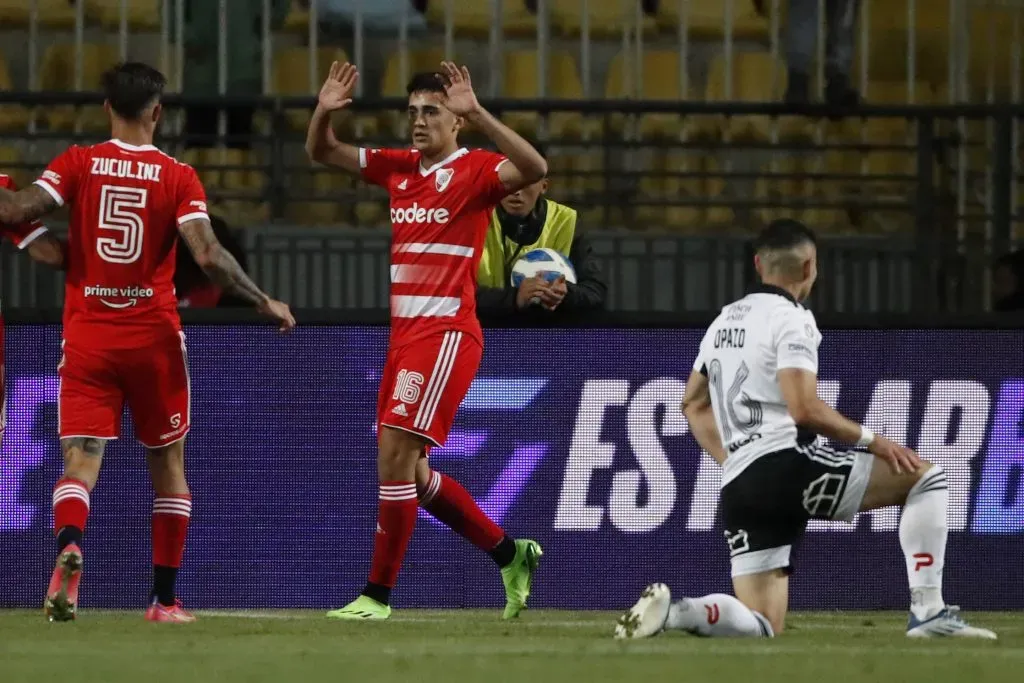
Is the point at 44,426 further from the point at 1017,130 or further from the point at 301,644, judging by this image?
the point at 1017,130

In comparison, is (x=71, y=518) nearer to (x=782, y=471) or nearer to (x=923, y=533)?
(x=782, y=471)

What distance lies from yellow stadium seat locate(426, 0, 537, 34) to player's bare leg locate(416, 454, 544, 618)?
158 inches

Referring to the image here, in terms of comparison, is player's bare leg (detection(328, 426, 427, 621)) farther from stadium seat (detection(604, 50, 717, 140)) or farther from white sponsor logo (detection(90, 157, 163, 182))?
stadium seat (detection(604, 50, 717, 140))

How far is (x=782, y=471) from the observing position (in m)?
6.81

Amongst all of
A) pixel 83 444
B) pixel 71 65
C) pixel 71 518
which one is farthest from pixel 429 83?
pixel 71 65

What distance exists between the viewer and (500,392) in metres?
9.10

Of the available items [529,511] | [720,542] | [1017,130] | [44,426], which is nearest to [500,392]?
[529,511]

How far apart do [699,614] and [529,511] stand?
267cm

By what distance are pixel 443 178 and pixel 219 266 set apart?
102 centimetres

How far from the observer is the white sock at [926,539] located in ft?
22.5

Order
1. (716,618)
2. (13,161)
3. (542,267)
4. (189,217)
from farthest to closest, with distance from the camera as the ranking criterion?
(13,161) < (542,267) < (189,217) < (716,618)

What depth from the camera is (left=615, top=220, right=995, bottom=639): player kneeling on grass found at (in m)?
6.79

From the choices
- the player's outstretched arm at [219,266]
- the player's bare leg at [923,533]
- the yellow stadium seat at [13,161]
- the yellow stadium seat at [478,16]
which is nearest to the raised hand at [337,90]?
the player's outstretched arm at [219,266]

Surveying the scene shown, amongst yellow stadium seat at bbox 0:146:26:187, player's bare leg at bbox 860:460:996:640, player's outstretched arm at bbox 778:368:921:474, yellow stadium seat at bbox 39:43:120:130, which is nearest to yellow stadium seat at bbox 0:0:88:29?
yellow stadium seat at bbox 39:43:120:130
